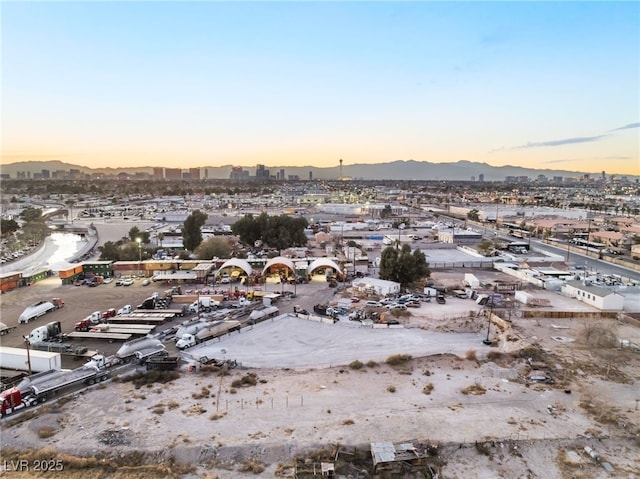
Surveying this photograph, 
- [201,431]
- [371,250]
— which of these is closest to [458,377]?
[201,431]

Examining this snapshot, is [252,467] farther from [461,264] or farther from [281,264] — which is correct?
[461,264]

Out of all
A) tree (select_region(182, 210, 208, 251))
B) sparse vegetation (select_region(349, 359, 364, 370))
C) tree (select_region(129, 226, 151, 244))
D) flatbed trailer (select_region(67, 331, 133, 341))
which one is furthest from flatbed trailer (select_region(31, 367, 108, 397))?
tree (select_region(129, 226, 151, 244))

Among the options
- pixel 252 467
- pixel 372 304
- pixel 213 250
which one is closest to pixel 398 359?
pixel 372 304

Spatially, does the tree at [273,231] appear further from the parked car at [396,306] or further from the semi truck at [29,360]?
the semi truck at [29,360]

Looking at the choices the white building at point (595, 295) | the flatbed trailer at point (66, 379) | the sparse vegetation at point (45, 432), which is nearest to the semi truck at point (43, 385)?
the flatbed trailer at point (66, 379)

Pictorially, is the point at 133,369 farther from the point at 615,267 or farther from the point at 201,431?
the point at 615,267
